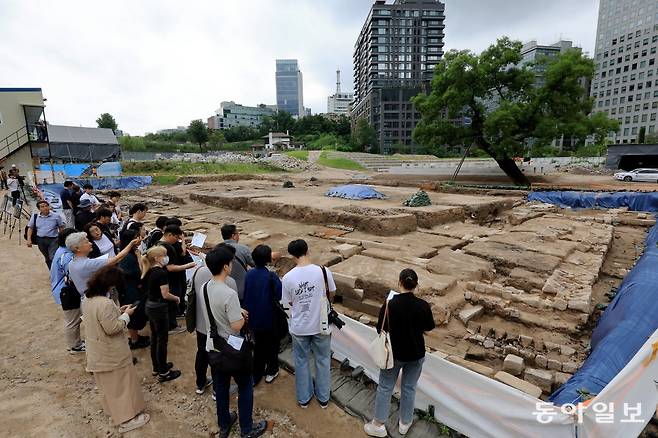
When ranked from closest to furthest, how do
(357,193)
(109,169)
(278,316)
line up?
(278,316) → (357,193) → (109,169)

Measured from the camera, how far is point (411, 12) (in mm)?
76500

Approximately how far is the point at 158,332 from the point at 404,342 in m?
2.61

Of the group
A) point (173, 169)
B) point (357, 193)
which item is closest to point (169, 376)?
point (357, 193)

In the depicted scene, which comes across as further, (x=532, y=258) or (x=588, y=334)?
(x=532, y=258)

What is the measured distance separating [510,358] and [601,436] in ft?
4.68

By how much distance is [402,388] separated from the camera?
111 inches

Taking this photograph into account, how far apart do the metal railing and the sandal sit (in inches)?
808

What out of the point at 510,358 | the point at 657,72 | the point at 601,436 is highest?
the point at 657,72

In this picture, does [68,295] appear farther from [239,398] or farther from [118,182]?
[118,182]

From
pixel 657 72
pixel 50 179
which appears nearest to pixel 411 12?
pixel 657 72

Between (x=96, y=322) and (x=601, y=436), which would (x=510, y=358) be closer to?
(x=601, y=436)

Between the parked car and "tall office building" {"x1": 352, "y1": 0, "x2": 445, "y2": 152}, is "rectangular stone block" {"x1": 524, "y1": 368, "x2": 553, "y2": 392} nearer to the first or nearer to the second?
the parked car

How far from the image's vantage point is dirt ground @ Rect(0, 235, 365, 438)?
9.73 feet

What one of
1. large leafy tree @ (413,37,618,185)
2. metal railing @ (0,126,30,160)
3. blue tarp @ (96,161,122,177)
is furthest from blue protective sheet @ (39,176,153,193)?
large leafy tree @ (413,37,618,185)
